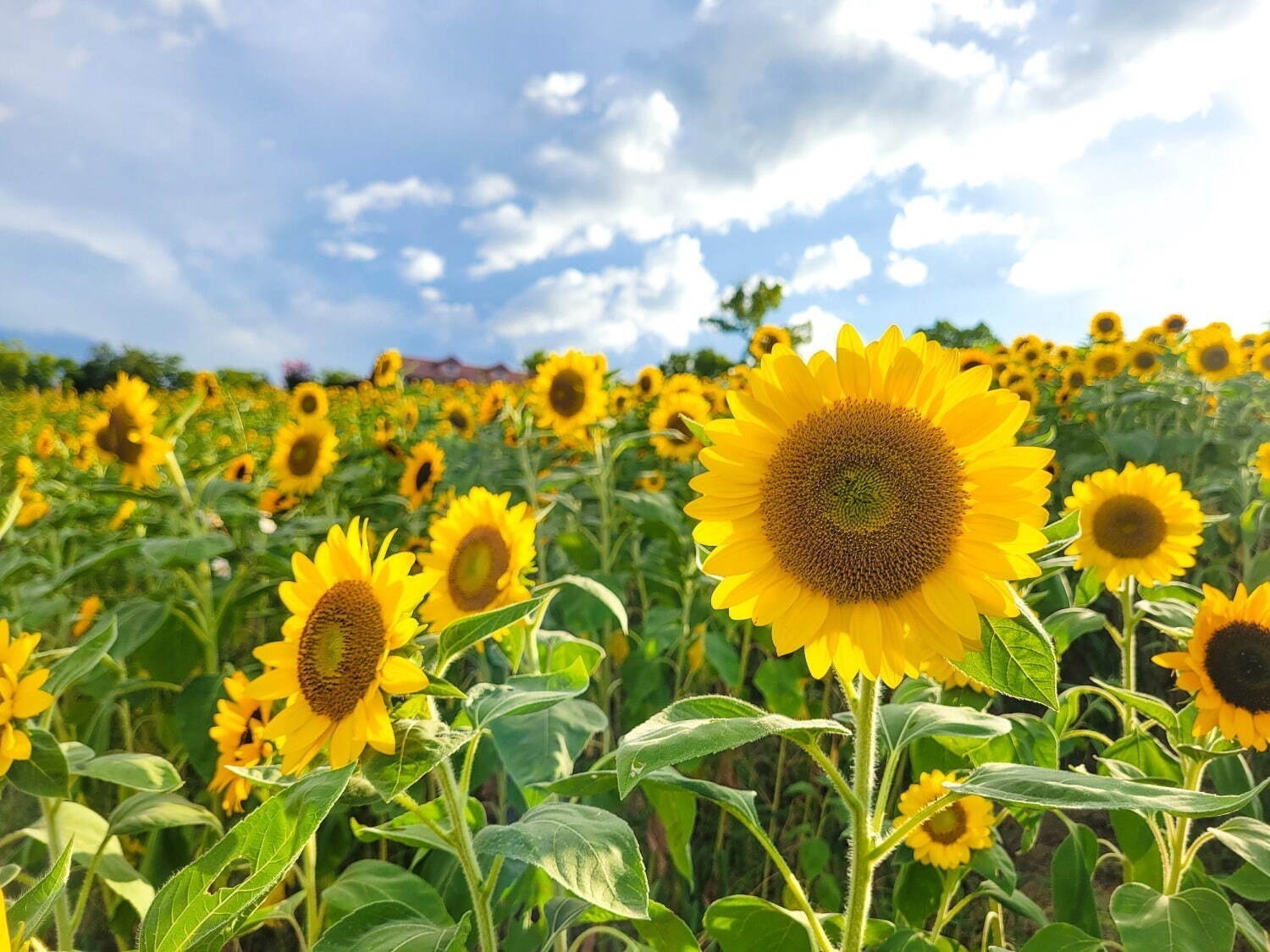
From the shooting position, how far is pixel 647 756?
0.89 m

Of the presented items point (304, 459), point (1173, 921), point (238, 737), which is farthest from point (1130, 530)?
point (304, 459)

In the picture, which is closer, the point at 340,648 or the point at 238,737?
the point at 340,648

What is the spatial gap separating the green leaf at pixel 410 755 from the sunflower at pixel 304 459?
10.0 feet

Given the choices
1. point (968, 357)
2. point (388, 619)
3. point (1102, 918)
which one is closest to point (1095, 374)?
point (968, 357)

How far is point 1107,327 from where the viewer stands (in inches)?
303

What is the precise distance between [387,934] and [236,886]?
0.42 metres

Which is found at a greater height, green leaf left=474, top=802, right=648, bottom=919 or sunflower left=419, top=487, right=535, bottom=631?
sunflower left=419, top=487, right=535, bottom=631

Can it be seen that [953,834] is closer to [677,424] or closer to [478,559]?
[478,559]

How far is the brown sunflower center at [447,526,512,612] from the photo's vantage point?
1.89 meters

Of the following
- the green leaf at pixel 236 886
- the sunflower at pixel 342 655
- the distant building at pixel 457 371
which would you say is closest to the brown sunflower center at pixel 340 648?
the sunflower at pixel 342 655

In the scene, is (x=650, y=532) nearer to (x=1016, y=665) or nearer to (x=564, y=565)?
(x=564, y=565)

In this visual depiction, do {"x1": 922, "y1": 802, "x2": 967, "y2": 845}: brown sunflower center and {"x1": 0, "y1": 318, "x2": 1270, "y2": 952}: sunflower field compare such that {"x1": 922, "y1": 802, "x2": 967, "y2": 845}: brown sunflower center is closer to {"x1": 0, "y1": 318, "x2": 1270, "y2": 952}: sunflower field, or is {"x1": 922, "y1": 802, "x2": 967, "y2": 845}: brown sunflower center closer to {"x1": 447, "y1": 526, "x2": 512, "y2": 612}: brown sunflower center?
{"x1": 0, "y1": 318, "x2": 1270, "y2": 952}: sunflower field

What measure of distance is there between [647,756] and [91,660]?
3.80ft

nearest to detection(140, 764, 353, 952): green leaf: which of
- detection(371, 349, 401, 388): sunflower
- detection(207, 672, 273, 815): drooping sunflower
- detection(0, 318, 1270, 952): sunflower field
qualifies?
detection(0, 318, 1270, 952): sunflower field
